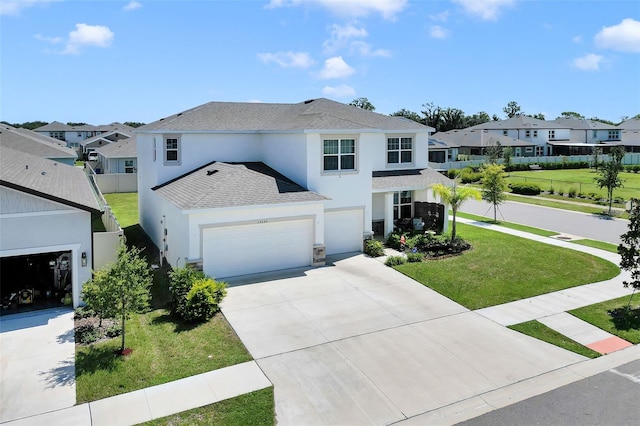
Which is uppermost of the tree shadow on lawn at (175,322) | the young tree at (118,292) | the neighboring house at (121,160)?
the neighboring house at (121,160)

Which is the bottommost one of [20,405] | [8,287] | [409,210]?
[20,405]

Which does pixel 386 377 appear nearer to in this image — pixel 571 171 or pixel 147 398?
pixel 147 398

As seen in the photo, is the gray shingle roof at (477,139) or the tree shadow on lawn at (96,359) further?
the gray shingle roof at (477,139)

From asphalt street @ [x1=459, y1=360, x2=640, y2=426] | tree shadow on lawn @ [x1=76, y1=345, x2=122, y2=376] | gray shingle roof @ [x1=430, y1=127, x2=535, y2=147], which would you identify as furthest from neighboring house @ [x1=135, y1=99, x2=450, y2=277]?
gray shingle roof @ [x1=430, y1=127, x2=535, y2=147]

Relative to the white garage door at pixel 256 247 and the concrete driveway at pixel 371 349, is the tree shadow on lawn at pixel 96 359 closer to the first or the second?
the concrete driveway at pixel 371 349

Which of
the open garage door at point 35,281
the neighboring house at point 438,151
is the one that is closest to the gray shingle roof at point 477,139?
the neighboring house at point 438,151

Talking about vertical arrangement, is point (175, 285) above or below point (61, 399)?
above

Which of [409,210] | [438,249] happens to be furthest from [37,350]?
[409,210]
